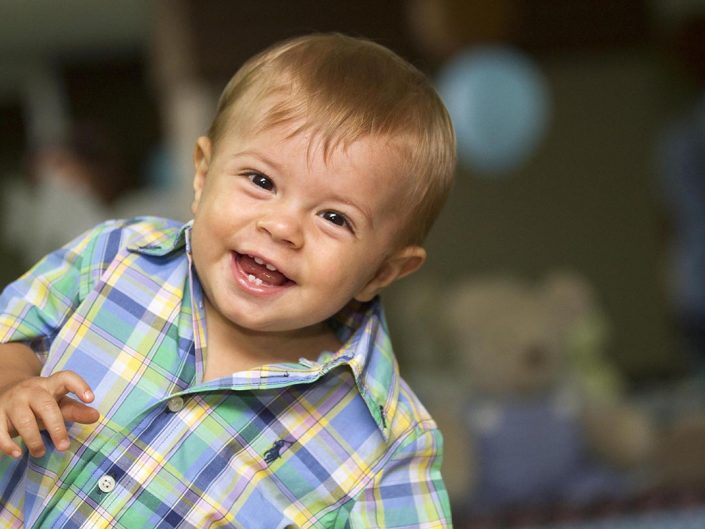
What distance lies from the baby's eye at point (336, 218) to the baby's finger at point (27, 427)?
1.01 ft

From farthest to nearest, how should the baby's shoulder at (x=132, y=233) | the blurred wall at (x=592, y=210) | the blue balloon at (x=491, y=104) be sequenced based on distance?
1. the blurred wall at (x=592, y=210)
2. the blue balloon at (x=491, y=104)
3. the baby's shoulder at (x=132, y=233)

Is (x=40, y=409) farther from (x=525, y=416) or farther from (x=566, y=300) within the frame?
(x=566, y=300)

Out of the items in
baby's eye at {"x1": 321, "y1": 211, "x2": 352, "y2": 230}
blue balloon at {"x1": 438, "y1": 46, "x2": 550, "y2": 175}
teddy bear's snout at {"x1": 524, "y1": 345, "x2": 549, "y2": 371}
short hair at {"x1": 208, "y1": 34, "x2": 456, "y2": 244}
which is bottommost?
teddy bear's snout at {"x1": 524, "y1": 345, "x2": 549, "y2": 371}

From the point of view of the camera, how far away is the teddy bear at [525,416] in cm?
249

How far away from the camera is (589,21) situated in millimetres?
4113

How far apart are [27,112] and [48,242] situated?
4218 millimetres

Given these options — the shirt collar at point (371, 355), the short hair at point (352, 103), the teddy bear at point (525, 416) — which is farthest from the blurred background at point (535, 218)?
the short hair at point (352, 103)

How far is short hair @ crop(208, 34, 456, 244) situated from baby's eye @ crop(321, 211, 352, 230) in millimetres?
63

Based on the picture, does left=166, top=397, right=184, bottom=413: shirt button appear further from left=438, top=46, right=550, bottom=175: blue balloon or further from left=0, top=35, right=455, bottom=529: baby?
left=438, top=46, right=550, bottom=175: blue balloon

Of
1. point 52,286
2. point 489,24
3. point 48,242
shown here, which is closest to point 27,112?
point 48,242

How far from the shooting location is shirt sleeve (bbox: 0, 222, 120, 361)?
939 mm

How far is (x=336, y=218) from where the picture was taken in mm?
940

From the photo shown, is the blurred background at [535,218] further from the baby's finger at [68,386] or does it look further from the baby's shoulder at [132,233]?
the baby's finger at [68,386]

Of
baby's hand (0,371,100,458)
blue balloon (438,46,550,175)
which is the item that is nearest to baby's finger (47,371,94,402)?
baby's hand (0,371,100,458)
